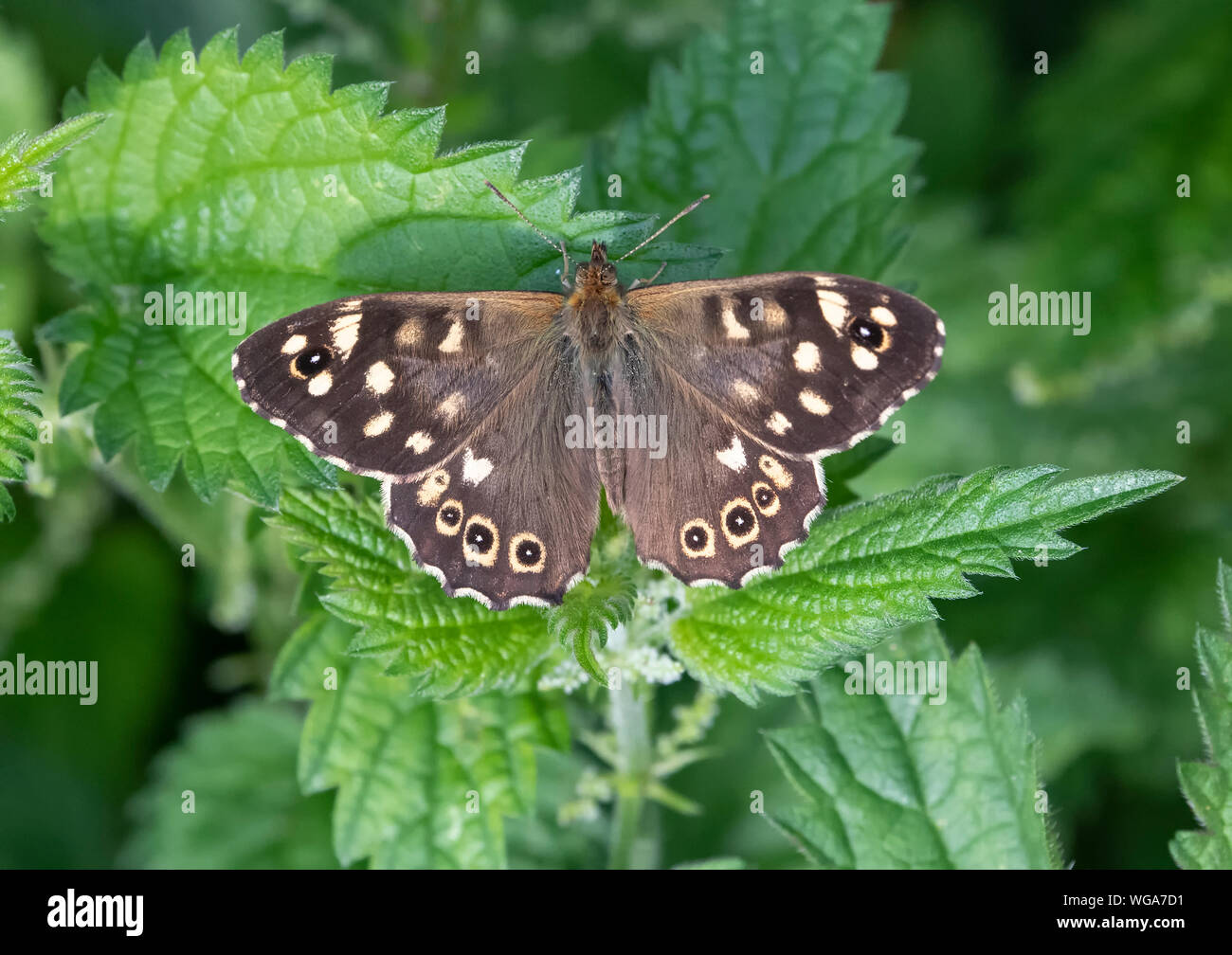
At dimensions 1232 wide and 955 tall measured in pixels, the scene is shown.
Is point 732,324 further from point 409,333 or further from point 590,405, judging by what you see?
point 409,333

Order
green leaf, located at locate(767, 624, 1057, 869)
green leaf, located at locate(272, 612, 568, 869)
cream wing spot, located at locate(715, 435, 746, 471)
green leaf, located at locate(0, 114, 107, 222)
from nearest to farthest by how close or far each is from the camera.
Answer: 1. green leaf, located at locate(0, 114, 107, 222)
2. cream wing spot, located at locate(715, 435, 746, 471)
3. green leaf, located at locate(767, 624, 1057, 869)
4. green leaf, located at locate(272, 612, 568, 869)

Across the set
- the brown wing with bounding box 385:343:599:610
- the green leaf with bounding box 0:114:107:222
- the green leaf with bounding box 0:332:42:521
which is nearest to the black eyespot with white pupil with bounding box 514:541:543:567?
the brown wing with bounding box 385:343:599:610

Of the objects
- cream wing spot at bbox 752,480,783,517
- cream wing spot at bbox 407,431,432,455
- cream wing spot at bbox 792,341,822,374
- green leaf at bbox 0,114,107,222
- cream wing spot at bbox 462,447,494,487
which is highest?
green leaf at bbox 0,114,107,222

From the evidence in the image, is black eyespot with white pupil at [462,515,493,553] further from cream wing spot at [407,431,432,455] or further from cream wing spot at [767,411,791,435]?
cream wing spot at [767,411,791,435]

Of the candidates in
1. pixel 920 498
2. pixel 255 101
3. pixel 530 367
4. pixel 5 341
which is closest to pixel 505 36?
pixel 255 101

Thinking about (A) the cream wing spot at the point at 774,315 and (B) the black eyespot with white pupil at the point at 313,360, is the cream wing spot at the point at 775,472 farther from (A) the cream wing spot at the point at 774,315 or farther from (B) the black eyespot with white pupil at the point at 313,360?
(B) the black eyespot with white pupil at the point at 313,360
